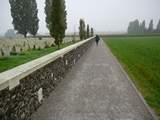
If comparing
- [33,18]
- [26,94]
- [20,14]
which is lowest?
[26,94]

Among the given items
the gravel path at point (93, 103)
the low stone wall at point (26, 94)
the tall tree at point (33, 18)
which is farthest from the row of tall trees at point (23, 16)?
the low stone wall at point (26, 94)

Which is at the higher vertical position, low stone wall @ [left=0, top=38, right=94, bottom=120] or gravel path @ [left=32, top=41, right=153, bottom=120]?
low stone wall @ [left=0, top=38, right=94, bottom=120]

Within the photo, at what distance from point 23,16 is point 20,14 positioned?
2.78 ft

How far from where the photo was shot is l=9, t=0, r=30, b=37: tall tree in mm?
48875

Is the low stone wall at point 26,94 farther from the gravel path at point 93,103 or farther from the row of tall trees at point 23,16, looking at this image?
→ the row of tall trees at point 23,16

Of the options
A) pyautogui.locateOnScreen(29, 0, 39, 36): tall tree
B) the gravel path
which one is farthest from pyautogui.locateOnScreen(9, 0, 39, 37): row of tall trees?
the gravel path

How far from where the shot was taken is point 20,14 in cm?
4897

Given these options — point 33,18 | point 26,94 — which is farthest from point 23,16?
point 26,94

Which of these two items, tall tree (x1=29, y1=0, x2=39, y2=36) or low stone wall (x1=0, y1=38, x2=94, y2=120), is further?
tall tree (x1=29, y1=0, x2=39, y2=36)

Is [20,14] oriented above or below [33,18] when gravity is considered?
above

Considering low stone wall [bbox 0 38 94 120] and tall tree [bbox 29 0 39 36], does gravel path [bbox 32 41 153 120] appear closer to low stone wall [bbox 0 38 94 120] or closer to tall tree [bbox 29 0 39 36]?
low stone wall [bbox 0 38 94 120]

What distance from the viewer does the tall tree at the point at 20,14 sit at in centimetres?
4888

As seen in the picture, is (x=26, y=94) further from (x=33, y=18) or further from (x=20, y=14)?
(x=20, y=14)

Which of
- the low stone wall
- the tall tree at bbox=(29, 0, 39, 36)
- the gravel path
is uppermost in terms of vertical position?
the tall tree at bbox=(29, 0, 39, 36)
